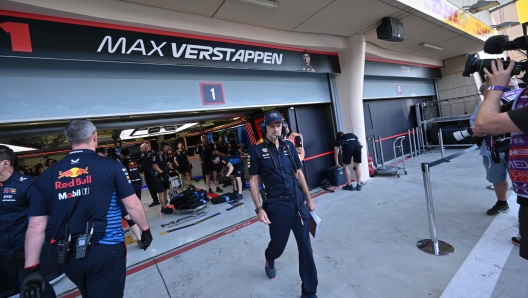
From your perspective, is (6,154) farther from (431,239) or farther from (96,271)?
(431,239)

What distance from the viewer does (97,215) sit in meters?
1.50

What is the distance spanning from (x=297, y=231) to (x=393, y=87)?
27.7 ft

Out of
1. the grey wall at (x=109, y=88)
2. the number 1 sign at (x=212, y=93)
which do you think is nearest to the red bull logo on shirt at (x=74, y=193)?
the grey wall at (x=109, y=88)

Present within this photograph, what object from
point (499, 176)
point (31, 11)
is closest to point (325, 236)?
point (499, 176)

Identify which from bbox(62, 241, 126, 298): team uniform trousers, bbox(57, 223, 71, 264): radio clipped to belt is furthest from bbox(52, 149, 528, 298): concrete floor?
bbox(57, 223, 71, 264): radio clipped to belt

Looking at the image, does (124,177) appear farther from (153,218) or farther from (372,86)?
(372,86)

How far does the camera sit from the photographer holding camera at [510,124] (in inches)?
48.5

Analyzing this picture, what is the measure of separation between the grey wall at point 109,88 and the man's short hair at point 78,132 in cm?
195

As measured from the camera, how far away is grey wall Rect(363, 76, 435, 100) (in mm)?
7694

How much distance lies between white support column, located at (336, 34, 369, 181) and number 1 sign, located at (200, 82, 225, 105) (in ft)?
10.9

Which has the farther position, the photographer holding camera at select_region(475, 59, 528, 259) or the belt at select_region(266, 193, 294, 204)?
the belt at select_region(266, 193, 294, 204)

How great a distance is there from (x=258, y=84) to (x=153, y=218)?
3.90 metres

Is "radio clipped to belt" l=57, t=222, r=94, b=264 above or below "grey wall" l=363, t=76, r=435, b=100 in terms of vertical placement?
below

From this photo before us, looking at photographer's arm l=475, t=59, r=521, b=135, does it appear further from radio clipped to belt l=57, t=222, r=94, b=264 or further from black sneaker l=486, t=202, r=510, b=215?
black sneaker l=486, t=202, r=510, b=215
